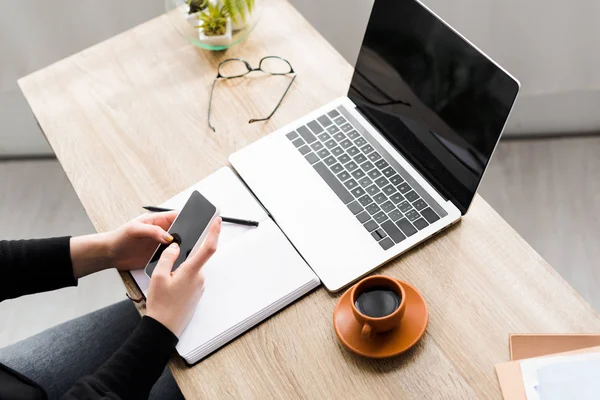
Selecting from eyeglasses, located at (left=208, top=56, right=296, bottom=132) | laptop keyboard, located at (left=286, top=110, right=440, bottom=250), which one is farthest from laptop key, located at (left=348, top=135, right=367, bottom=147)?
eyeglasses, located at (left=208, top=56, right=296, bottom=132)

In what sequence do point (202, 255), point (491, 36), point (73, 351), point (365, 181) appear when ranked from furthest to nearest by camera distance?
point (491, 36)
point (73, 351)
point (365, 181)
point (202, 255)

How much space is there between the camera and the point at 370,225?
1.09m

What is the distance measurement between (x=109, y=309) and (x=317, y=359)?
0.52 m

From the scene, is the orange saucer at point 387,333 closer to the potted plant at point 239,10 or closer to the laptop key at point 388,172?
the laptop key at point 388,172

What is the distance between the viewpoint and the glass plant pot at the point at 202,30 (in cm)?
134

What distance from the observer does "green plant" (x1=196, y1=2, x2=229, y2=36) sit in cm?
132

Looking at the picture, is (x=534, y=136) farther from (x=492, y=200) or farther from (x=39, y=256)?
(x=39, y=256)

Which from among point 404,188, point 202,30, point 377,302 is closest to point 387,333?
point 377,302

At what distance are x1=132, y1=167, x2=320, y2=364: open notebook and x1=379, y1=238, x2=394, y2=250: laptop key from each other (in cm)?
11

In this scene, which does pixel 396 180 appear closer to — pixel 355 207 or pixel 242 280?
pixel 355 207

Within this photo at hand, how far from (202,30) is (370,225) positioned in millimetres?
544

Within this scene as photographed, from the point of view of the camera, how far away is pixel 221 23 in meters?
1.34

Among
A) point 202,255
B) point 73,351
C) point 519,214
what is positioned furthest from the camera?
point 519,214

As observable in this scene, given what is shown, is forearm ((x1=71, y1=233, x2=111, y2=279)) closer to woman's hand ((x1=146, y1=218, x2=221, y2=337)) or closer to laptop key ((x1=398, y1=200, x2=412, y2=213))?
woman's hand ((x1=146, y1=218, x2=221, y2=337))
